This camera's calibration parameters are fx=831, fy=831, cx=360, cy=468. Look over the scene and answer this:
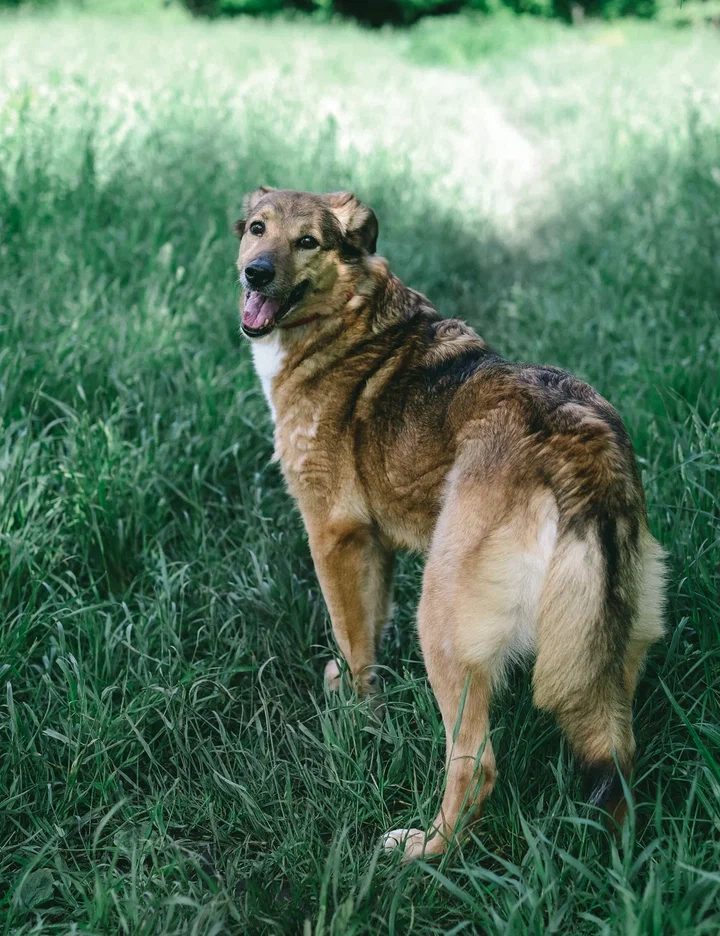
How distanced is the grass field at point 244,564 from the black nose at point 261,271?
100 cm

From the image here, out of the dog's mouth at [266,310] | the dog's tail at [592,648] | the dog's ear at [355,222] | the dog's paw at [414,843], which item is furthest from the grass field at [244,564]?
the dog's ear at [355,222]

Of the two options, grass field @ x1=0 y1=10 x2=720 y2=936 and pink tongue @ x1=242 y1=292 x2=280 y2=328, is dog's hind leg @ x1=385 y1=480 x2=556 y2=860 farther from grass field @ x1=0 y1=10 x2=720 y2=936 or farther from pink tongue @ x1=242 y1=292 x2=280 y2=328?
pink tongue @ x1=242 y1=292 x2=280 y2=328

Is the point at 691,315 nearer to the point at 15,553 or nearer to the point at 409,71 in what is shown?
the point at 15,553

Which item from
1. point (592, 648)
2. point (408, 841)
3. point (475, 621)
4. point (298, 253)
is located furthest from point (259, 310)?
point (408, 841)

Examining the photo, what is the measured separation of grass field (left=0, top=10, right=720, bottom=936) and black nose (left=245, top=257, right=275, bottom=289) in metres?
1.00

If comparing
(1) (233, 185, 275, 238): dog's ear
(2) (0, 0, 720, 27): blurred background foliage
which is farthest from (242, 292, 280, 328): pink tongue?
(2) (0, 0, 720, 27): blurred background foliage

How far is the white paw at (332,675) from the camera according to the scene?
2.87 m

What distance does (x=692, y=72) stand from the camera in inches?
445

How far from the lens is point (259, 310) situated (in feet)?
9.70

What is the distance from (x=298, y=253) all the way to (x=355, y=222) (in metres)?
0.25

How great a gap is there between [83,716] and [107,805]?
0.85 ft

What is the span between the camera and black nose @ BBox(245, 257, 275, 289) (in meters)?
2.87

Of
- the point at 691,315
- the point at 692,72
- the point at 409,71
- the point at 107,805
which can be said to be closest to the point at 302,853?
the point at 107,805

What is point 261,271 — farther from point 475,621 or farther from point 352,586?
point 475,621
